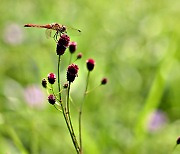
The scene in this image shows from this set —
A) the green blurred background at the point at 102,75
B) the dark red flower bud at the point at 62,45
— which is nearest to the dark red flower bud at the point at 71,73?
the dark red flower bud at the point at 62,45

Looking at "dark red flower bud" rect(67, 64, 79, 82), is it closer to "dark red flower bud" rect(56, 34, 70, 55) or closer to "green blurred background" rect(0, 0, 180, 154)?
"dark red flower bud" rect(56, 34, 70, 55)

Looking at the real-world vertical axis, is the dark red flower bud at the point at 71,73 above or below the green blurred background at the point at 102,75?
below

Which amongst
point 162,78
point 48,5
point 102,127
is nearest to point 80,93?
point 102,127

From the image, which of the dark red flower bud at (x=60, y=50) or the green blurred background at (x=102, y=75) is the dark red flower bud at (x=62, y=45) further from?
the green blurred background at (x=102, y=75)

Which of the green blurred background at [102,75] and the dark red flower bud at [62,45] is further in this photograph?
the green blurred background at [102,75]

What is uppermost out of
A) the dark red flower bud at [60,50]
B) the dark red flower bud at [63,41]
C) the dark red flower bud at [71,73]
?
the dark red flower bud at [63,41]

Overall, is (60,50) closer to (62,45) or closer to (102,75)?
(62,45)

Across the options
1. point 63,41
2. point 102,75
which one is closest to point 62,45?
point 63,41

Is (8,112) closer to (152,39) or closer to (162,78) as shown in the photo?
(162,78)
